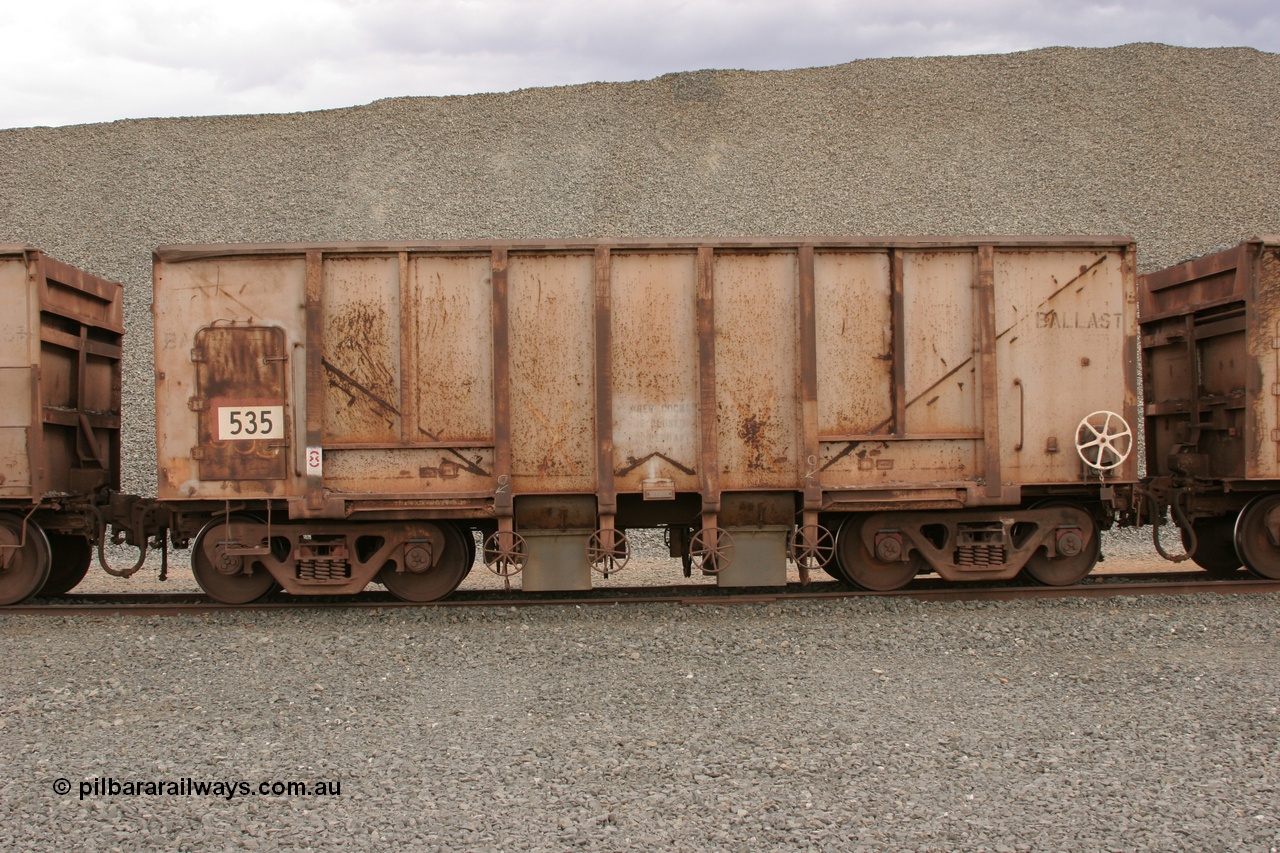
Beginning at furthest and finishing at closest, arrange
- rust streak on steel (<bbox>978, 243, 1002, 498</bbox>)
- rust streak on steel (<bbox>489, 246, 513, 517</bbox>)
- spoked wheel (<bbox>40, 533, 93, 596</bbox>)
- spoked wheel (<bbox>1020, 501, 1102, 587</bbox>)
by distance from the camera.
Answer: spoked wheel (<bbox>40, 533, 93, 596</bbox>) → spoked wheel (<bbox>1020, 501, 1102, 587</bbox>) → rust streak on steel (<bbox>978, 243, 1002, 498</bbox>) → rust streak on steel (<bbox>489, 246, 513, 517</bbox>)

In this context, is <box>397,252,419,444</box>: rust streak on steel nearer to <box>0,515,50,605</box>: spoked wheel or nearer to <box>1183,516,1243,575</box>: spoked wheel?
<box>0,515,50,605</box>: spoked wheel

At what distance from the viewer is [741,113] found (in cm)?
3322

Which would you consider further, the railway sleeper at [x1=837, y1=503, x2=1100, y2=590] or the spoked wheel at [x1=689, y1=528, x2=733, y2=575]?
the railway sleeper at [x1=837, y1=503, x2=1100, y2=590]

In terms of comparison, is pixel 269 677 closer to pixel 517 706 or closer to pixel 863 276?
pixel 517 706

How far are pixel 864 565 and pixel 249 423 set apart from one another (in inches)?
225

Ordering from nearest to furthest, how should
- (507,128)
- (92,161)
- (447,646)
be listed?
(447,646) < (92,161) < (507,128)

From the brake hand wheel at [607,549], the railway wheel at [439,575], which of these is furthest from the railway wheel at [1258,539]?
the railway wheel at [439,575]

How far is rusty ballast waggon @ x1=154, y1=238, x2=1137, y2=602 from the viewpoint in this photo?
301 inches

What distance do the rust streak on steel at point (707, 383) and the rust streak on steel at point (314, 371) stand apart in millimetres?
3310

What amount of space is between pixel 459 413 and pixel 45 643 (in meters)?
3.62

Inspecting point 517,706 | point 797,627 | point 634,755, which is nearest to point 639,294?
point 797,627

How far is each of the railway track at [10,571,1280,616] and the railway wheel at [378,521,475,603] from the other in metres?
0.11

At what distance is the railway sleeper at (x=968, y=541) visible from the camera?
7.99 m

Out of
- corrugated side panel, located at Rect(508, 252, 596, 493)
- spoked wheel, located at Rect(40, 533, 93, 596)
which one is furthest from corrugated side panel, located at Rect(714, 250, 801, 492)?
spoked wheel, located at Rect(40, 533, 93, 596)
